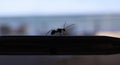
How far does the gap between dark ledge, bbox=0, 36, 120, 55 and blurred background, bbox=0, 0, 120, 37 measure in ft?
0.68

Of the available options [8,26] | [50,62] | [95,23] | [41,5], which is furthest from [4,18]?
[95,23]

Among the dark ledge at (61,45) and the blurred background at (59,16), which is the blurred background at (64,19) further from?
the dark ledge at (61,45)

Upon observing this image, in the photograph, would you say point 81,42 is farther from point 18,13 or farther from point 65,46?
point 18,13


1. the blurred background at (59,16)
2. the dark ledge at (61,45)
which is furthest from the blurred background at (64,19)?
the dark ledge at (61,45)

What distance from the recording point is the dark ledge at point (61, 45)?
499 mm

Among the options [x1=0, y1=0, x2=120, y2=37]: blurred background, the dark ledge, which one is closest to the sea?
[x1=0, y1=0, x2=120, y2=37]: blurred background

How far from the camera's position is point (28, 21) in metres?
0.74

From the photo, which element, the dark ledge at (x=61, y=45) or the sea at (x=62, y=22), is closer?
the dark ledge at (x=61, y=45)

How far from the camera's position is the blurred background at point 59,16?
28.6 inches

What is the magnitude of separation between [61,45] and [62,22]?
242 mm

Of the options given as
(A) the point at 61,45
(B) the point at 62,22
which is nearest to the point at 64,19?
(B) the point at 62,22

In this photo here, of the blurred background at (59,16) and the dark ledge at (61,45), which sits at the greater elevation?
the blurred background at (59,16)

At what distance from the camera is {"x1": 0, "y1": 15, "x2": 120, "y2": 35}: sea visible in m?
0.73

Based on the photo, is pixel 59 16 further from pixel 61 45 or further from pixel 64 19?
pixel 61 45
